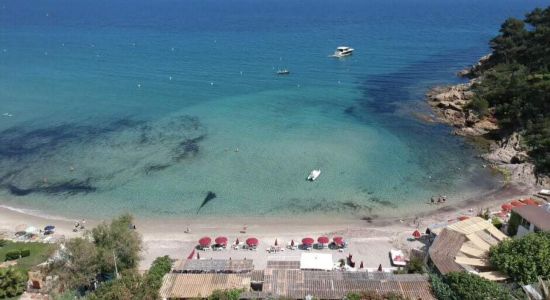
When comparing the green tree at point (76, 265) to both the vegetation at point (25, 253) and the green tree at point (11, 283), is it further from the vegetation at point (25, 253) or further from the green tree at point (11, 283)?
the vegetation at point (25, 253)

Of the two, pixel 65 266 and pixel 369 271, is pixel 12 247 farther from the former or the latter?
pixel 369 271

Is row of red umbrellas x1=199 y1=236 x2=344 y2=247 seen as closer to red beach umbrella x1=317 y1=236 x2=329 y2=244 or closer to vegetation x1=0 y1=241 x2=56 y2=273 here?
red beach umbrella x1=317 y1=236 x2=329 y2=244

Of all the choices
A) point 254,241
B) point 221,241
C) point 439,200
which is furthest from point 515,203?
point 221,241

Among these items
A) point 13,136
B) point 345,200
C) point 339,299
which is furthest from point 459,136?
point 13,136

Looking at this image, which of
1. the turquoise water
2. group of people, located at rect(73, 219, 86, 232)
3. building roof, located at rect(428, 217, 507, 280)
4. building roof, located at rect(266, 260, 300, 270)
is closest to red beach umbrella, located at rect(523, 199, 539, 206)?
the turquoise water

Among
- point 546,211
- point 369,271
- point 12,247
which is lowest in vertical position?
point 12,247

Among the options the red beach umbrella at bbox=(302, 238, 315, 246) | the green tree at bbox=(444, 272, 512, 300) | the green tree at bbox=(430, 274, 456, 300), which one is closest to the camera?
the green tree at bbox=(444, 272, 512, 300)

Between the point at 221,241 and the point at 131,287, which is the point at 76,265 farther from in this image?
the point at 221,241
